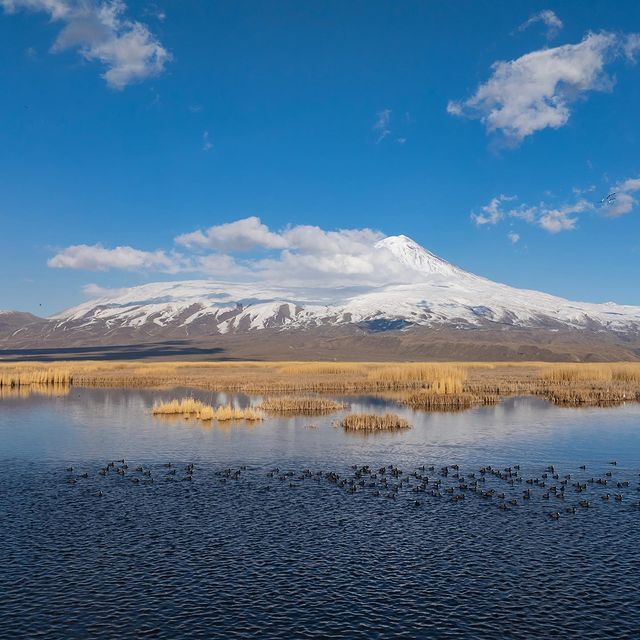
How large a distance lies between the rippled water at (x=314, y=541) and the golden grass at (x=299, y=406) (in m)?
17.2

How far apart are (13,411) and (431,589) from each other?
177 feet

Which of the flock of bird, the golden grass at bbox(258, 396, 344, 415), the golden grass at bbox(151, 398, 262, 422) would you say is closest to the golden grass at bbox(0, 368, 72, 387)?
the golden grass at bbox(151, 398, 262, 422)

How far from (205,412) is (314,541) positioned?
33.4m

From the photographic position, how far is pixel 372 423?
51.6 m

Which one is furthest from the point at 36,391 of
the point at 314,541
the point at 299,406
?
the point at 314,541

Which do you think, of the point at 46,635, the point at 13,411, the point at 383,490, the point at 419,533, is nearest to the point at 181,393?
the point at 13,411

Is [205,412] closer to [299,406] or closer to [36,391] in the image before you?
[299,406]

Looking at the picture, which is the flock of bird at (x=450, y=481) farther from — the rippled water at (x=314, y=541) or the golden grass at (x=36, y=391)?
the golden grass at (x=36, y=391)

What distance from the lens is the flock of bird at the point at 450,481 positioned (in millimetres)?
29938

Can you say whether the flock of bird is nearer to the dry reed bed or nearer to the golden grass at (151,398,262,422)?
the golden grass at (151,398,262,422)

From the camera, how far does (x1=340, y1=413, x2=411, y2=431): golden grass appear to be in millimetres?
51125

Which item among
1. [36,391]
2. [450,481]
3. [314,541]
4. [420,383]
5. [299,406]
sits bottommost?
[314,541]

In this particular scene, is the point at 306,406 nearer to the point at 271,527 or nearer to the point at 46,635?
the point at 271,527

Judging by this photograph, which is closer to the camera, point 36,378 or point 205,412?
point 205,412
